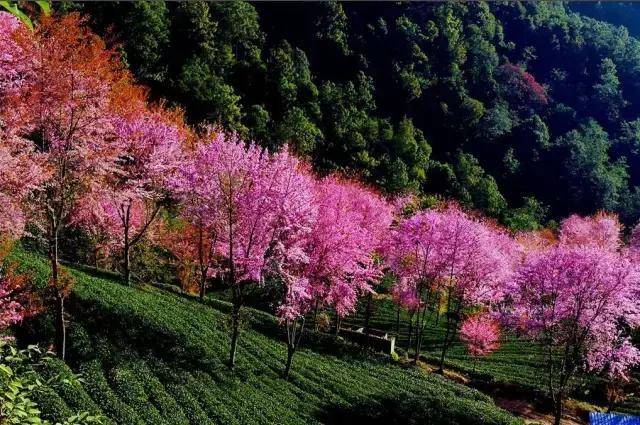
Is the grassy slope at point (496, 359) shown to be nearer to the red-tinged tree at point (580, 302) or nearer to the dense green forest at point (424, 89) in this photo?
the red-tinged tree at point (580, 302)

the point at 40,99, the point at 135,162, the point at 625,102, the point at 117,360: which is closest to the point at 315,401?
the point at 117,360

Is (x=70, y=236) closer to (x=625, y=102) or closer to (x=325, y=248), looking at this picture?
(x=325, y=248)

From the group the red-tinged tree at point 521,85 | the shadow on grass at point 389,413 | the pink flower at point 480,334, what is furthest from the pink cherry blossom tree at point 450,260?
the red-tinged tree at point 521,85

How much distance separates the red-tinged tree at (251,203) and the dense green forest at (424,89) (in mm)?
44777

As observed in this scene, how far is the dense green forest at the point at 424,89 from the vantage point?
7138cm

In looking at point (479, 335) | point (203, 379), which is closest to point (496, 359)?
point (479, 335)

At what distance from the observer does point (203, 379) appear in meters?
21.0

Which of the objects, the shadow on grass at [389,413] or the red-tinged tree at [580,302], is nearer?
the shadow on grass at [389,413]

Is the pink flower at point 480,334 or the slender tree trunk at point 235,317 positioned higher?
the slender tree trunk at point 235,317

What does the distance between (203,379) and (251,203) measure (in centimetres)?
686

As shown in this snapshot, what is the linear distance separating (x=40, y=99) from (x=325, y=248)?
11630 mm

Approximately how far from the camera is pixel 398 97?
96375 mm

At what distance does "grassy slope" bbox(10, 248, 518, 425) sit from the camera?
1813cm

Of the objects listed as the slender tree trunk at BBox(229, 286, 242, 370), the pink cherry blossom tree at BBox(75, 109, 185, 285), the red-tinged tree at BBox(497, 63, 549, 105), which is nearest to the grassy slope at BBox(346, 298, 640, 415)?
the slender tree trunk at BBox(229, 286, 242, 370)
